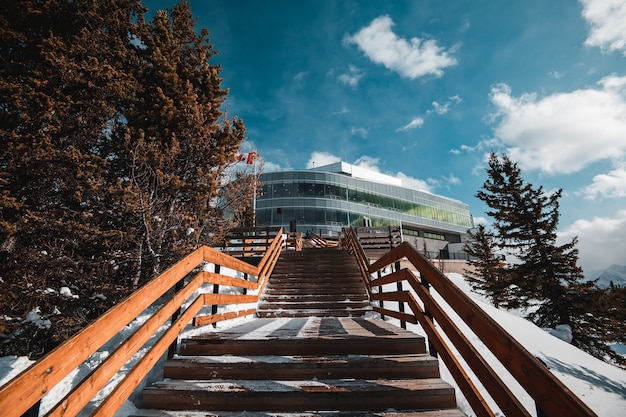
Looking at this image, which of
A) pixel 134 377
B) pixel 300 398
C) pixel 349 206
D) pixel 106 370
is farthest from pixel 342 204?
pixel 106 370

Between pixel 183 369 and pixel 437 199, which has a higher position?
pixel 437 199

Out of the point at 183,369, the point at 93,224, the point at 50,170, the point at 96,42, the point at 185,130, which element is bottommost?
the point at 183,369

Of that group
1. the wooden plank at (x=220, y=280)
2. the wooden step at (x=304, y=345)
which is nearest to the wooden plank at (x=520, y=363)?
the wooden step at (x=304, y=345)

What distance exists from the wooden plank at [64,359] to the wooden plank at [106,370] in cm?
11

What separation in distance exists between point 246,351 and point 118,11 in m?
11.4

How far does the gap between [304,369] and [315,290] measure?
16.5ft

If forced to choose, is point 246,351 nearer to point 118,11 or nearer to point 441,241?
point 118,11

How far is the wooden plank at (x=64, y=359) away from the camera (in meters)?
1.23

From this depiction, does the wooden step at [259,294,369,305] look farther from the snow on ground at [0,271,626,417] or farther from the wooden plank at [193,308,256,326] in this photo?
the wooden plank at [193,308,256,326]

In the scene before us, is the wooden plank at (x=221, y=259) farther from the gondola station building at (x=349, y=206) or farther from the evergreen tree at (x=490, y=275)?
the gondola station building at (x=349, y=206)

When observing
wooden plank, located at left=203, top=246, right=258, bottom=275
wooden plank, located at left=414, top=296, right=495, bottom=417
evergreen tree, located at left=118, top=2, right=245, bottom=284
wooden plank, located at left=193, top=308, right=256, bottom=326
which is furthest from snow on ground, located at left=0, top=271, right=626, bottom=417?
evergreen tree, located at left=118, top=2, right=245, bottom=284

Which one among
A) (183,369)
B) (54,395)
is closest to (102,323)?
(183,369)

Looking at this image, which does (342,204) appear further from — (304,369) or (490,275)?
(304,369)

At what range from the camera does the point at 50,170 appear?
677 cm
